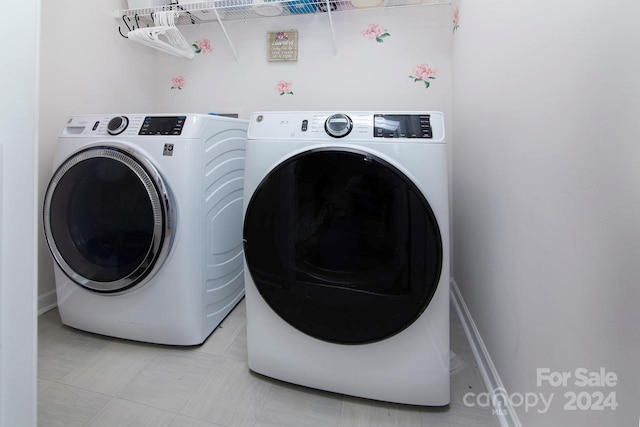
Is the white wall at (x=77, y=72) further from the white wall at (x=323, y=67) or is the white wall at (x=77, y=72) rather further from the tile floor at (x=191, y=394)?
the tile floor at (x=191, y=394)

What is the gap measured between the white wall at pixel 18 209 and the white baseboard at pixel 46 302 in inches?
45.3

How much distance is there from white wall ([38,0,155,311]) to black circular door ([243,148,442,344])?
4.02 feet

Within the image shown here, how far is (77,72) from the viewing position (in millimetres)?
1496

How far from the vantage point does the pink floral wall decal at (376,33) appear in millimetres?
1628

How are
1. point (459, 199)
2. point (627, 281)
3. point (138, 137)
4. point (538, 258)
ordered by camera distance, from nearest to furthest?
1. point (627, 281)
2. point (538, 258)
3. point (138, 137)
4. point (459, 199)

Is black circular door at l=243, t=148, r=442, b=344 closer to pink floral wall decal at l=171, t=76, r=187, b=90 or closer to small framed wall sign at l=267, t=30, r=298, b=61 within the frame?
small framed wall sign at l=267, t=30, r=298, b=61

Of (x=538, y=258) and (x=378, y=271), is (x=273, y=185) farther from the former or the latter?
(x=538, y=258)

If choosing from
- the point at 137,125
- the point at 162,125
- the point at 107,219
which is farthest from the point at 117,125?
the point at 107,219

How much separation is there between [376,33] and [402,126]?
1.10 metres

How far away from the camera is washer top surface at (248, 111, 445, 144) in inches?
33.0

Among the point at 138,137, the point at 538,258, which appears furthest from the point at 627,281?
the point at 138,137

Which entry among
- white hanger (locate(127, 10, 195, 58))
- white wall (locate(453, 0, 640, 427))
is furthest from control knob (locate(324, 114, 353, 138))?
white hanger (locate(127, 10, 195, 58))

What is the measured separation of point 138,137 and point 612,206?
138 cm

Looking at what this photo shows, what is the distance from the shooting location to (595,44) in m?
0.50
